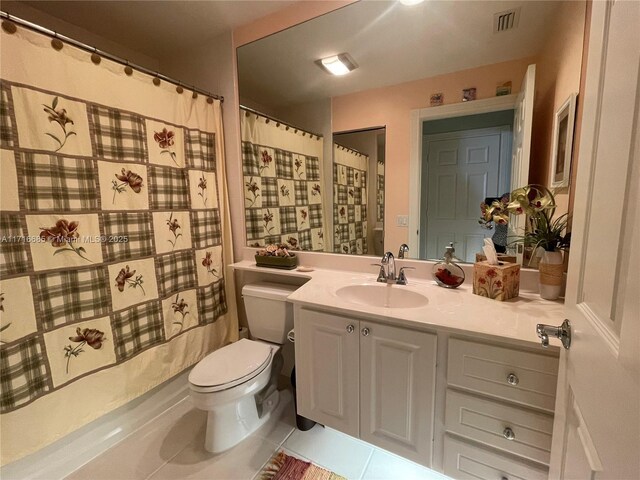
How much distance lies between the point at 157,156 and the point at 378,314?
1441 mm

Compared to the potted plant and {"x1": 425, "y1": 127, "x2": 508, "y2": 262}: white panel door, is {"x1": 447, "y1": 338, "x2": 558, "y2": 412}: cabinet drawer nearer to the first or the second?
the potted plant

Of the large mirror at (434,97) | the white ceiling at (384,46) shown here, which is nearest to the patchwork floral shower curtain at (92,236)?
the white ceiling at (384,46)

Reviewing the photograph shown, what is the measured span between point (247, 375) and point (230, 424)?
12.3 inches

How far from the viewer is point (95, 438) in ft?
4.72

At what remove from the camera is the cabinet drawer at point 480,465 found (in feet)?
3.00

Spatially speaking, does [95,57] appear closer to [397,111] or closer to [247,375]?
[397,111]

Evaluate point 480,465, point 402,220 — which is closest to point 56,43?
point 402,220

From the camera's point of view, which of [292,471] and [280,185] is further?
[280,185]

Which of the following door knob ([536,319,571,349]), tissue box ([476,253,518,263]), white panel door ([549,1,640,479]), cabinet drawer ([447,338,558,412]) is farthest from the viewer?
tissue box ([476,253,518,263])

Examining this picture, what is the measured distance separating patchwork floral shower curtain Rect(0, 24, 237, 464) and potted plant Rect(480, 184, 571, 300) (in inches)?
67.4

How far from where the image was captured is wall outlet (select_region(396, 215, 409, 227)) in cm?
149

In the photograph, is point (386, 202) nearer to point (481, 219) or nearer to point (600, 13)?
point (481, 219)

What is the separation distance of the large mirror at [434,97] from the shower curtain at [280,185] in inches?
1.5

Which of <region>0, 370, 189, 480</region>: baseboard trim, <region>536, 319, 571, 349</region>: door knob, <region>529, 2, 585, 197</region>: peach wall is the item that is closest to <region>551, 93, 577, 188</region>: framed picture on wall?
<region>529, 2, 585, 197</region>: peach wall
